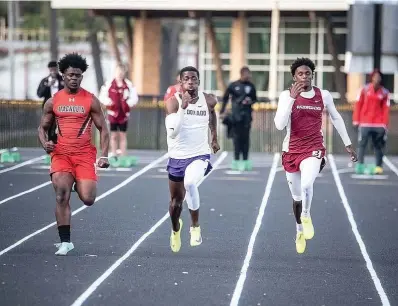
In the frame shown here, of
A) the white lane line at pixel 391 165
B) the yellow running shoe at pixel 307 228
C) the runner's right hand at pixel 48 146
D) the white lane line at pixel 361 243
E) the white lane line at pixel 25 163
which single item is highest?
the runner's right hand at pixel 48 146

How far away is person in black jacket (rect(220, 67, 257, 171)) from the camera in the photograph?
2259cm

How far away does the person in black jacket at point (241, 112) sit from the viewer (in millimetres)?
22594

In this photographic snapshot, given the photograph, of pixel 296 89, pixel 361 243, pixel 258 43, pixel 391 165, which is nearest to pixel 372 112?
pixel 391 165

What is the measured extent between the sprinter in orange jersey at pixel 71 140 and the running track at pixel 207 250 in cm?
51

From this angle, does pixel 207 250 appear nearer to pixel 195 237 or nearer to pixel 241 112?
pixel 195 237

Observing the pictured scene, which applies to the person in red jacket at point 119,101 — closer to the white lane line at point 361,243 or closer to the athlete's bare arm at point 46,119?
the white lane line at point 361,243

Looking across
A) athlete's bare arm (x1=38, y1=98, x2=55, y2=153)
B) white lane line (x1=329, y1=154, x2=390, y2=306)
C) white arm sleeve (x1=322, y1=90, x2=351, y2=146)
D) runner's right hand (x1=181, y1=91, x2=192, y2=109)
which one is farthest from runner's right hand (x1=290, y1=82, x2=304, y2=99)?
athlete's bare arm (x1=38, y1=98, x2=55, y2=153)

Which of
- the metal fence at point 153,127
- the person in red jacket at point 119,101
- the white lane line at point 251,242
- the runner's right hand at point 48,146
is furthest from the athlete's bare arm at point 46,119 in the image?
the metal fence at point 153,127

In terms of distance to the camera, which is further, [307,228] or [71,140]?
[307,228]

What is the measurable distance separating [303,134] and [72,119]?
229 cm

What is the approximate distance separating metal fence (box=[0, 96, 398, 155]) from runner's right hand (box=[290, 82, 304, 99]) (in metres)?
16.1

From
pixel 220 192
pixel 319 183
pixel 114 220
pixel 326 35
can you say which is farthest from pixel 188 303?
pixel 326 35

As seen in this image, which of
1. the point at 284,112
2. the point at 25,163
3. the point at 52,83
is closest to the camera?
the point at 284,112

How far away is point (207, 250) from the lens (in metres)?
12.5
